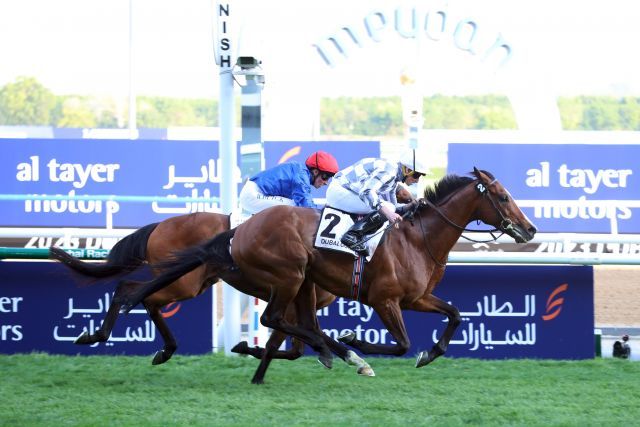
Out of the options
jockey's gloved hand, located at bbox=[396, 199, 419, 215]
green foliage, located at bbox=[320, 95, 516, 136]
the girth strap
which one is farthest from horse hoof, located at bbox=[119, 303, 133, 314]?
green foliage, located at bbox=[320, 95, 516, 136]

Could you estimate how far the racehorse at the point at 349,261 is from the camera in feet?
17.7

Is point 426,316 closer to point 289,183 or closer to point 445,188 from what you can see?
point 445,188

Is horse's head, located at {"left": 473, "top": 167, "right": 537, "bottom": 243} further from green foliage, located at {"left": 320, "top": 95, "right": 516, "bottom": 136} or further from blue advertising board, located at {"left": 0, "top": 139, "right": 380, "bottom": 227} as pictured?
green foliage, located at {"left": 320, "top": 95, "right": 516, "bottom": 136}

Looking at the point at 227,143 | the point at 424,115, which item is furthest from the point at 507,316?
the point at 424,115

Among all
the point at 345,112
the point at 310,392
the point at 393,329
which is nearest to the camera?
the point at 310,392

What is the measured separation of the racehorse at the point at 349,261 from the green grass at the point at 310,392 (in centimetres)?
26

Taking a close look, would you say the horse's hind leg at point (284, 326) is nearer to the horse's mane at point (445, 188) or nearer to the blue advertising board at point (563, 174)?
the horse's mane at point (445, 188)

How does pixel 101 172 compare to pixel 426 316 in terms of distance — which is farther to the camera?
pixel 101 172

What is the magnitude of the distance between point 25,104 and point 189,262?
110ft

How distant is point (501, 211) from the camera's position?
5715mm

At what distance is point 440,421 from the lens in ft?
14.8

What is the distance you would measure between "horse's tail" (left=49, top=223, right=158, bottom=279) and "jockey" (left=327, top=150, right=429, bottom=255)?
4.20ft

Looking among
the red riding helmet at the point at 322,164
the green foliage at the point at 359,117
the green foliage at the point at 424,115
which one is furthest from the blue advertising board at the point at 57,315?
the green foliage at the point at 359,117

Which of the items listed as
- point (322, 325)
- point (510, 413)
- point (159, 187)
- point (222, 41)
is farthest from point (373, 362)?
point (159, 187)
